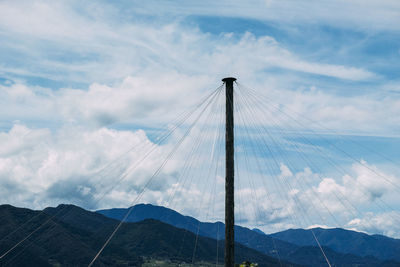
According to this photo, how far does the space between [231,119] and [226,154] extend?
1353 mm

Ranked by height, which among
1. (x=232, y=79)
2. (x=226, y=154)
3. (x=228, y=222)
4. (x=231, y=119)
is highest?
(x=232, y=79)

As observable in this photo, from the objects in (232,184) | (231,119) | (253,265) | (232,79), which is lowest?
(253,265)

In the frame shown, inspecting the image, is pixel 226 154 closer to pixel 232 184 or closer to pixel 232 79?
pixel 232 184

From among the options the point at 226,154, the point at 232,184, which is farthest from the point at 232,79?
the point at 232,184

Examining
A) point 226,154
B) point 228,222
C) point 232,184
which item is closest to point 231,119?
point 226,154

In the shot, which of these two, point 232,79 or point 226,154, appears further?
point 232,79

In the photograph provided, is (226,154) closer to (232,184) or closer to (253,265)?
(232,184)

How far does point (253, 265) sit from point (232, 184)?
307 centimetres

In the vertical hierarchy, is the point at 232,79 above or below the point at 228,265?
above

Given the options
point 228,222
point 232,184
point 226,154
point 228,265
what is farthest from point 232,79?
point 228,265

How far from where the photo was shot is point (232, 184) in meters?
13.2

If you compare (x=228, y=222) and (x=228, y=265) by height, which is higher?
(x=228, y=222)

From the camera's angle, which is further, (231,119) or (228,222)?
(231,119)

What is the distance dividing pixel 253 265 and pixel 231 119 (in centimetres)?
534
